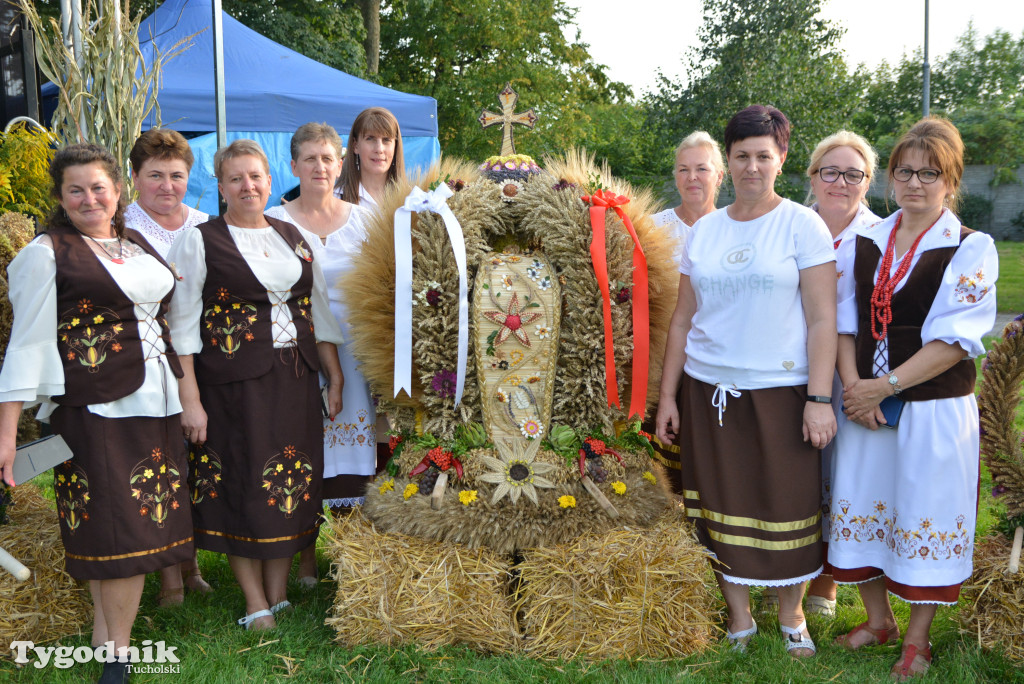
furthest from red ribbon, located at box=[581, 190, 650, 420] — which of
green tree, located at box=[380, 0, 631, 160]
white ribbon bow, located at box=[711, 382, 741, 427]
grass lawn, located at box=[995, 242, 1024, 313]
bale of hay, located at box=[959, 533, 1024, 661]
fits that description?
green tree, located at box=[380, 0, 631, 160]

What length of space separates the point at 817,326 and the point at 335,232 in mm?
1930

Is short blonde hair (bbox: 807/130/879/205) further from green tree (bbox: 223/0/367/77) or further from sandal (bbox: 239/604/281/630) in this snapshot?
green tree (bbox: 223/0/367/77)

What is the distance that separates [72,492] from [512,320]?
5.21 ft

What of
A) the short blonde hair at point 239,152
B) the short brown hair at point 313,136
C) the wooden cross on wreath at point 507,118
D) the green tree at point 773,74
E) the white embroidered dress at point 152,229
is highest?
the green tree at point 773,74

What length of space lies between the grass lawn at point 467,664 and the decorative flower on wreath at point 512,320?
1.12 meters

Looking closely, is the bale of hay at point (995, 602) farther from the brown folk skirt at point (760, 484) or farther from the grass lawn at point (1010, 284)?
the grass lawn at point (1010, 284)

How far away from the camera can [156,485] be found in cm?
278

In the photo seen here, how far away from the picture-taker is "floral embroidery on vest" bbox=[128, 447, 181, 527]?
2730 mm

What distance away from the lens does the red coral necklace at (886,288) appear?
8.83 ft

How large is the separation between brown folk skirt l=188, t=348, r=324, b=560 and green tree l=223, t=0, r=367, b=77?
44.5 ft

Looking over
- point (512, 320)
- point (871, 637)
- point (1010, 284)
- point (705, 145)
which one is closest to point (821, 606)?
point (871, 637)

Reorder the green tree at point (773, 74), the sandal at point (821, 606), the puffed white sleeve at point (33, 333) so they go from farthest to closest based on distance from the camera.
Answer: the green tree at point (773, 74) < the sandal at point (821, 606) < the puffed white sleeve at point (33, 333)

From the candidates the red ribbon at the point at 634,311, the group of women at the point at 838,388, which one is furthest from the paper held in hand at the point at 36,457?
the group of women at the point at 838,388

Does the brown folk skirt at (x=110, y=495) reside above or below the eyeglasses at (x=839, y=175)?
below
